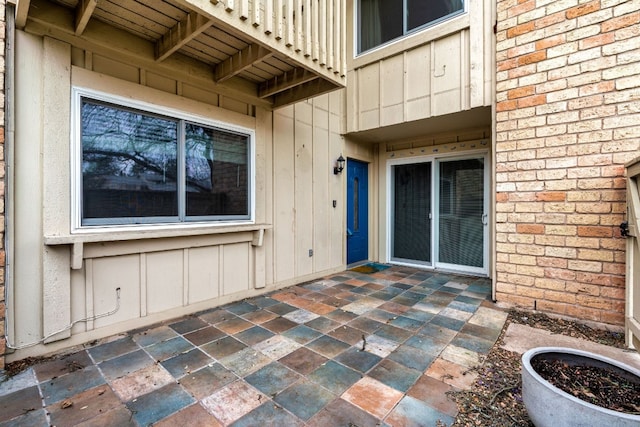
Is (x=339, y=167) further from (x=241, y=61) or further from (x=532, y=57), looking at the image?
(x=532, y=57)

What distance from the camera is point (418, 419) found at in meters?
1.67

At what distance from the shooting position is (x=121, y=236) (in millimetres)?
2609

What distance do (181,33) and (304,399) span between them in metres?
3.03

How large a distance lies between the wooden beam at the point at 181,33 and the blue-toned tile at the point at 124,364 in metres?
2.62

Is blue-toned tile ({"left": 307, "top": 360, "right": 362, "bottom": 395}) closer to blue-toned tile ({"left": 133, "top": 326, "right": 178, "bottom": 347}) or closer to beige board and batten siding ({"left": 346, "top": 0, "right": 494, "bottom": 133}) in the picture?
blue-toned tile ({"left": 133, "top": 326, "right": 178, "bottom": 347})

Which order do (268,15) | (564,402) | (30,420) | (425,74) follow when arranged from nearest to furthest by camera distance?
(564,402) → (30,420) → (268,15) → (425,74)

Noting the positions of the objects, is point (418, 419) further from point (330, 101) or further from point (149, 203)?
point (330, 101)

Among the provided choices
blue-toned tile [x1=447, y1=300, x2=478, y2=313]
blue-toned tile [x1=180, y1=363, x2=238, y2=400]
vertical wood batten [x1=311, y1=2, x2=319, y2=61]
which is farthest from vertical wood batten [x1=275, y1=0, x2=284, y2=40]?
blue-toned tile [x1=447, y1=300, x2=478, y2=313]

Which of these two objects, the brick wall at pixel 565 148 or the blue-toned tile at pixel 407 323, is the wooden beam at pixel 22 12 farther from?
the brick wall at pixel 565 148

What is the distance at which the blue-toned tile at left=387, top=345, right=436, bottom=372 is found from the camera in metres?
2.22

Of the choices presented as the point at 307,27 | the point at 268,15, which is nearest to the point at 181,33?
the point at 268,15

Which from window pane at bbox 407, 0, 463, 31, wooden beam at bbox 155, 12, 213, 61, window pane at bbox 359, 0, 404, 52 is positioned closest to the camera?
wooden beam at bbox 155, 12, 213, 61

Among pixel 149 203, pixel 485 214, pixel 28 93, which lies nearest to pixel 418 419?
pixel 149 203

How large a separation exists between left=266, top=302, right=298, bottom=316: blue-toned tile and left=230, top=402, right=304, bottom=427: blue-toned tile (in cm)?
151
